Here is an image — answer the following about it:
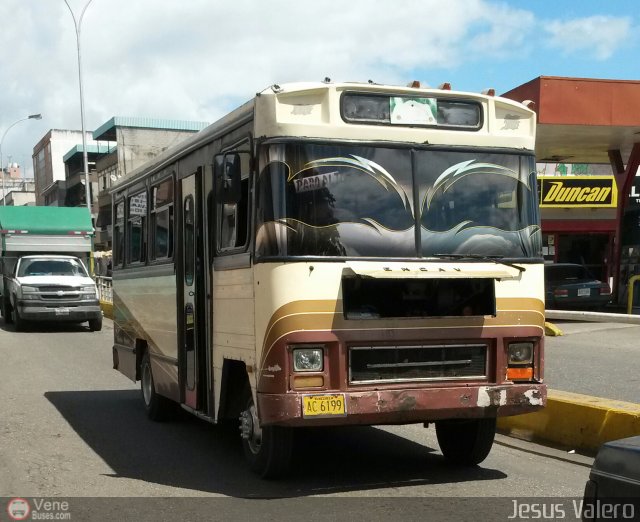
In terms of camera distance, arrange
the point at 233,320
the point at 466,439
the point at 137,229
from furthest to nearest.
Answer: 1. the point at 137,229
2. the point at 466,439
3. the point at 233,320

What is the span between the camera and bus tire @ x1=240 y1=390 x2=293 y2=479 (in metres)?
6.32

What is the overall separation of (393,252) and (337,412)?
4.01 ft

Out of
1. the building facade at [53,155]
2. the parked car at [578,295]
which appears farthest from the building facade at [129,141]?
the parked car at [578,295]

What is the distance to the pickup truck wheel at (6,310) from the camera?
78.8 ft

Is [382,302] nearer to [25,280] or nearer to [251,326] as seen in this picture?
[251,326]

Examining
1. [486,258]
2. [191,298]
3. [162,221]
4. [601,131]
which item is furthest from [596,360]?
[601,131]

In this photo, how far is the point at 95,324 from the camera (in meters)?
22.6

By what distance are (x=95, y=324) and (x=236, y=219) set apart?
665 inches

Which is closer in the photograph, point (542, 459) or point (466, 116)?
point (466, 116)

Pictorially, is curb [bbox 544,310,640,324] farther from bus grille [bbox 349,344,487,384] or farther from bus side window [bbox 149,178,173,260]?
bus grille [bbox 349,344,487,384]

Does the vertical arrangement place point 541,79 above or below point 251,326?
above

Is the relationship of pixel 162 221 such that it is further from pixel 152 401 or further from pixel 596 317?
pixel 596 317

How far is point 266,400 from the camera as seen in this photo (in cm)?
594

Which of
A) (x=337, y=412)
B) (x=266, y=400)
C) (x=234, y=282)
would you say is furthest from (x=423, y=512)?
(x=234, y=282)
